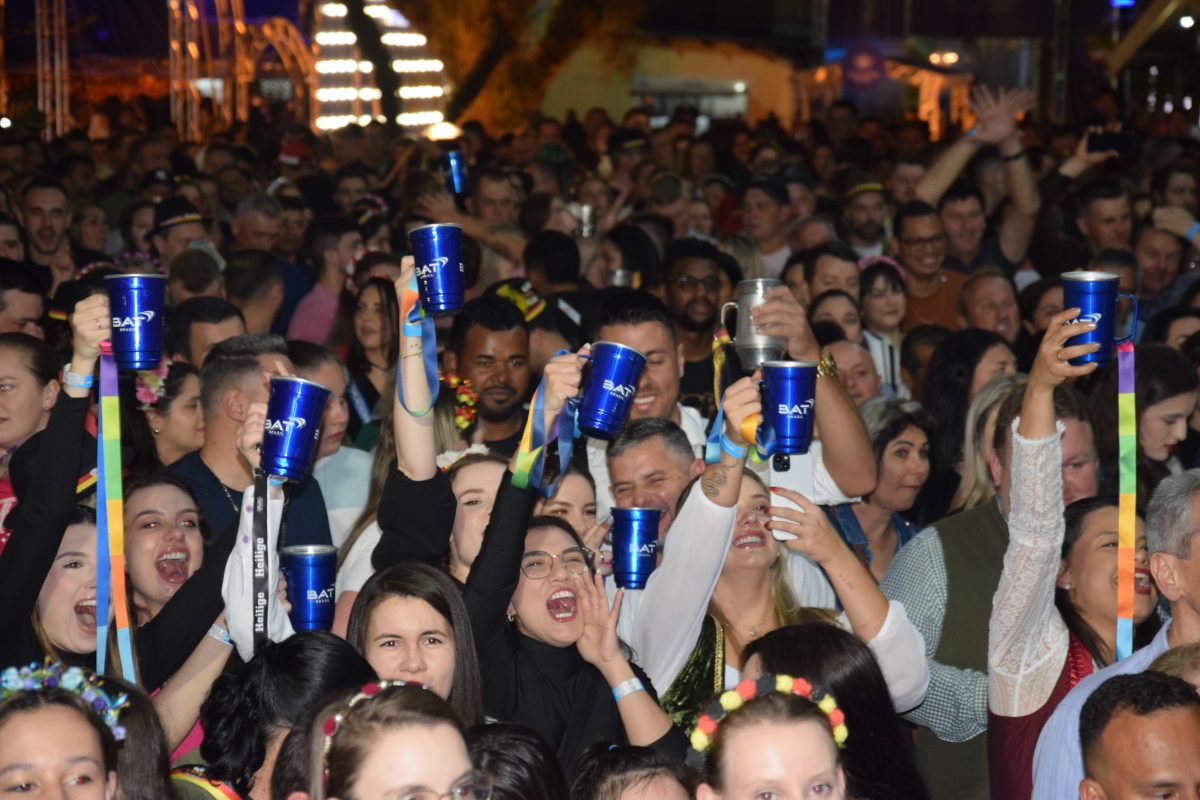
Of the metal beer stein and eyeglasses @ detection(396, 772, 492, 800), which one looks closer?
eyeglasses @ detection(396, 772, 492, 800)

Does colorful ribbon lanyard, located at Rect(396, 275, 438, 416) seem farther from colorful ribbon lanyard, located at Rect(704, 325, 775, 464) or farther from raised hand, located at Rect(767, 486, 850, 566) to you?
raised hand, located at Rect(767, 486, 850, 566)

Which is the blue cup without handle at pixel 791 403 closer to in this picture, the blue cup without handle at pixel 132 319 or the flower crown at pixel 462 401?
the blue cup without handle at pixel 132 319

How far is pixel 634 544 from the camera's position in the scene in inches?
183

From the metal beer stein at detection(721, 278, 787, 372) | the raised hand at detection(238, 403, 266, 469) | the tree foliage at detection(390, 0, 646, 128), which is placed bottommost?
the raised hand at detection(238, 403, 266, 469)

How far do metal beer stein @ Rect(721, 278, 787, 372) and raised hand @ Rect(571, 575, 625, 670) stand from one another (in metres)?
0.93

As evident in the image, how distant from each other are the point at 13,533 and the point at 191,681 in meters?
0.59

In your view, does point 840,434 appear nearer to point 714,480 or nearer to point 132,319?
point 714,480

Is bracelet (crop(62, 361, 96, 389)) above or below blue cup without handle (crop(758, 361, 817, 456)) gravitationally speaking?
above

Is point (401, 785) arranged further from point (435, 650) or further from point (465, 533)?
point (465, 533)

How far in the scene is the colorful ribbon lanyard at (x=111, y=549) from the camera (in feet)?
14.4

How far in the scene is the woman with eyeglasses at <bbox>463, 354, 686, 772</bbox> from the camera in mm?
4414

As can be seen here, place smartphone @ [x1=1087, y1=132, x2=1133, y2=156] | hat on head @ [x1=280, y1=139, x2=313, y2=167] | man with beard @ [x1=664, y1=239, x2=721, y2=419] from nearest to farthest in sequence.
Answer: man with beard @ [x1=664, y1=239, x2=721, y2=419]
smartphone @ [x1=1087, y1=132, x2=1133, y2=156]
hat on head @ [x1=280, y1=139, x2=313, y2=167]

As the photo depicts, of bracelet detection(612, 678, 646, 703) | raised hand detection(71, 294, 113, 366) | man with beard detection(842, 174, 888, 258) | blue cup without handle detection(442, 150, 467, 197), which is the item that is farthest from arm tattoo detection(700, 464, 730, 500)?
man with beard detection(842, 174, 888, 258)

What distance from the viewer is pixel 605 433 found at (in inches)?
173
